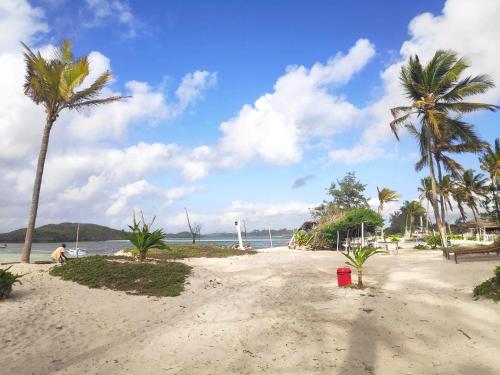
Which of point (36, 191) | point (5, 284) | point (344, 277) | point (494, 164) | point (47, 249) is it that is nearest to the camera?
point (5, 284)

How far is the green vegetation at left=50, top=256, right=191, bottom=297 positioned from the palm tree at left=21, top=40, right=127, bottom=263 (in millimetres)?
3606

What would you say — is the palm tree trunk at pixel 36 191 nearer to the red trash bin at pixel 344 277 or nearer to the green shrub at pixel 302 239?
the red trash bin at pixel 344 277

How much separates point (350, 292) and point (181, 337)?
216 inches

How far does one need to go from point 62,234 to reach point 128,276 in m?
110

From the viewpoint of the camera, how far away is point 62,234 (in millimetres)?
106875

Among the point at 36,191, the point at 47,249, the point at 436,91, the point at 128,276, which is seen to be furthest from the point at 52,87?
the point at 47,249

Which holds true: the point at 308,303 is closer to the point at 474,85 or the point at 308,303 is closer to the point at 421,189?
the point at 474,85

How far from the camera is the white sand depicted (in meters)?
5.45

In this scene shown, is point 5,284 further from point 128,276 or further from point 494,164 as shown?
point 494,164

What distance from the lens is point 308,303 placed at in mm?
9109

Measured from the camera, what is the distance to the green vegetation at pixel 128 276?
1030 cm

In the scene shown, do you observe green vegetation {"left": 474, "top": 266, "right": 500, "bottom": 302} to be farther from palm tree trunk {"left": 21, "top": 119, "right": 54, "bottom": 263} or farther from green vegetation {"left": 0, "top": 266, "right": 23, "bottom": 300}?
palm tree trunk {"left": 21, "top": 119, "right": 54, "bottom": 263}

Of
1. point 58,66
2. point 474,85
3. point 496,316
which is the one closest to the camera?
point 496,316

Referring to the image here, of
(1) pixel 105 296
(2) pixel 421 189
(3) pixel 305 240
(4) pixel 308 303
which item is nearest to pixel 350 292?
(4) pixel 308 303
